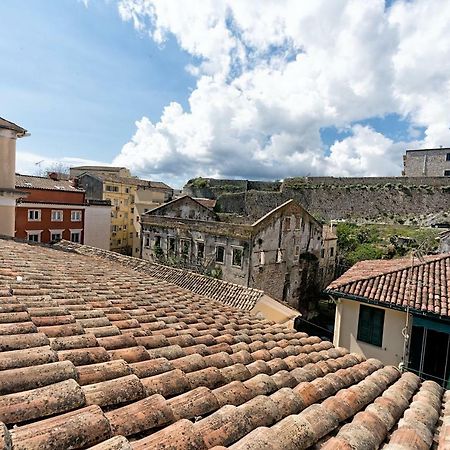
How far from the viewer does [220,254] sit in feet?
78.3

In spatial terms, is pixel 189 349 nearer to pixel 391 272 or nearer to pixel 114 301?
pixel 114 301

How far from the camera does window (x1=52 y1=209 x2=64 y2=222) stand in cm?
2493

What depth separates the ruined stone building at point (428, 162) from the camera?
46062mm

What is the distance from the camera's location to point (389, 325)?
1030 centimetres

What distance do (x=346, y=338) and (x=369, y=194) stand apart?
36.4m

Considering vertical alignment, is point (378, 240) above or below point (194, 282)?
above

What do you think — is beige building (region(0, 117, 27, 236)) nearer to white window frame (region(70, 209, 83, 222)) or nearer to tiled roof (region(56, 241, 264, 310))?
tiled roof (region(56, 241, 264, 310))

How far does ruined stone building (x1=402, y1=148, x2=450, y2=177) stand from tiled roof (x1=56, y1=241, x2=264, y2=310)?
143ft

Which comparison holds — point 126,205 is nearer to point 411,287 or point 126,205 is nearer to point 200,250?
point 200,250

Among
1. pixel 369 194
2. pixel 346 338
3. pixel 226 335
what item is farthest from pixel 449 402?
pixel 369 194

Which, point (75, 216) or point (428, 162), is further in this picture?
point (428, 162)

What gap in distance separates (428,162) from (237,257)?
39016mm

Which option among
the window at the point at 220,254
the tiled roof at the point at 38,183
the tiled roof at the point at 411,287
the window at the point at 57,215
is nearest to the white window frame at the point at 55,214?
the window at the point at 57,215

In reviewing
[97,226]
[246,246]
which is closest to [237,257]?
[246,246]
